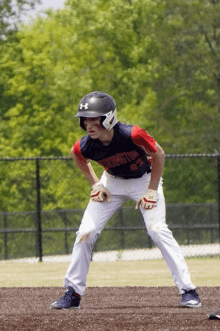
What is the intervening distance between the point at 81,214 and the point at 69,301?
46.2 ft

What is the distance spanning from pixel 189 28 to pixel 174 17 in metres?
1.16

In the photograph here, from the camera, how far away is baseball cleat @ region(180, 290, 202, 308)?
6.01 metres

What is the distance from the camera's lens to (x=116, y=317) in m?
5.44

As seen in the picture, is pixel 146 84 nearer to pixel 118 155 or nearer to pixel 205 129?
pixel 205 129

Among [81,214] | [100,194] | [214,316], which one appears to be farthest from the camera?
[81,214]

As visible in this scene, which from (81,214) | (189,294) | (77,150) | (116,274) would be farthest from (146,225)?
(81,214)

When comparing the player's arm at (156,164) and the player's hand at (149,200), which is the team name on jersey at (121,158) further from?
the player's hand at (149,200)

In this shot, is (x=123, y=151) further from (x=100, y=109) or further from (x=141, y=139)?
(x=100, y=109)

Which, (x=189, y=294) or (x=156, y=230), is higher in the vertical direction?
(x=156, y=230)

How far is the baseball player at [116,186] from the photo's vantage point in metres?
5.99

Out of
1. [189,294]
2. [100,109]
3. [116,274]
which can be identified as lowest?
[116,274]

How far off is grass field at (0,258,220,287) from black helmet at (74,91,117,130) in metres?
3.66

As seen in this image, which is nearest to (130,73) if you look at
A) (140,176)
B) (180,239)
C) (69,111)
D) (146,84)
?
(146,84)

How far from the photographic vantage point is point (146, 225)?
6.15 metres
